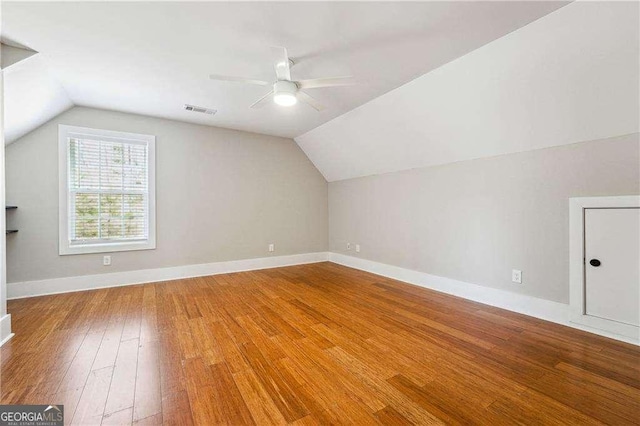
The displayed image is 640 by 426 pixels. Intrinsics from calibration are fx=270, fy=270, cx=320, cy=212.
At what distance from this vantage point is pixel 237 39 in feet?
7.57

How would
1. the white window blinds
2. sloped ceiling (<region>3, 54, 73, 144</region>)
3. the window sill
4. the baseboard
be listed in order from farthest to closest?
the white window blinds → the window sill → the baseboard → sloped ceiling (<region>3, 54, 73, 144</region>)

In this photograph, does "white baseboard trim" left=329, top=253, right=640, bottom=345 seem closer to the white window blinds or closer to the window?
the window

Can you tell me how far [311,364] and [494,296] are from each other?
2.42 metres

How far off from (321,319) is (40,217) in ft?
12.8

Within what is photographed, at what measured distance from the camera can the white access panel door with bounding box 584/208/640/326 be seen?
2.31m

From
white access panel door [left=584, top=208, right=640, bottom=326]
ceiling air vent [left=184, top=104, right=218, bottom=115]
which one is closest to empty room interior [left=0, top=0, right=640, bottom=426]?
white access panel door [left=584, top=208, right=640, bottom=326]

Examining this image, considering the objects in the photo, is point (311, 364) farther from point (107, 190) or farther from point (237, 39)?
point (107, 190)

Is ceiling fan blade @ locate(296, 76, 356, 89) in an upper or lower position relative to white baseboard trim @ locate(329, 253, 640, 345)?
upper

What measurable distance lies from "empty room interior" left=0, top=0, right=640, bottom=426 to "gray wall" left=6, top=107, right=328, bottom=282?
4 cm

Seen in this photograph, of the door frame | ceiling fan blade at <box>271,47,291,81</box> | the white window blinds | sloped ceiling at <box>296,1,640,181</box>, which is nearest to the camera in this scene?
sloped ceiling at <box>296,1,640,181</box>

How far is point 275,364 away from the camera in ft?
6.51

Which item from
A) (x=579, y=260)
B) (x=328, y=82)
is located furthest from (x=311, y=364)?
(x=579, y=260)

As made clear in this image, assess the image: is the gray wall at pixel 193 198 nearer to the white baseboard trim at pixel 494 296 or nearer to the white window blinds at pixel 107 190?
the white window blinds at pixel 107 190

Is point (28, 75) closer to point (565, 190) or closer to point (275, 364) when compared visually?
point (275, 364)
